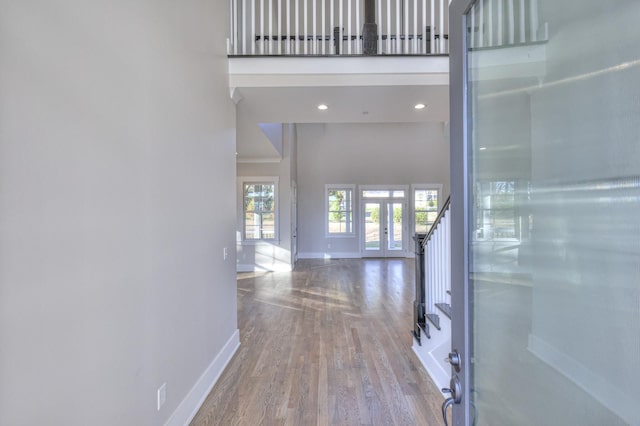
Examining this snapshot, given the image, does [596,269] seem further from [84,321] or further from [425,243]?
[425,243]

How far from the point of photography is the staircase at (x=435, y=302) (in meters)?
2.46

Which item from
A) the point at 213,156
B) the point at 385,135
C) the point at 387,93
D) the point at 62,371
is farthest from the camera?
the point at 385,135

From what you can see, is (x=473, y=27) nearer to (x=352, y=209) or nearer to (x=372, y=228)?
(x=352, y=209)

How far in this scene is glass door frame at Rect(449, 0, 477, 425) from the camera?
97 cm

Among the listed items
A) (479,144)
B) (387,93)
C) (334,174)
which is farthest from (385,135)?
(479,144)

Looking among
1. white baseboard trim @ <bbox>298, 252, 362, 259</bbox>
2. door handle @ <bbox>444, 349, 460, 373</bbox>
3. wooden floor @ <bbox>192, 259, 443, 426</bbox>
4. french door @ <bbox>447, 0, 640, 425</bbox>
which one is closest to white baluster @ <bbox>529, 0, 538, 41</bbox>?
french door @ <bbox>447, 0, 640, 425</bbox>

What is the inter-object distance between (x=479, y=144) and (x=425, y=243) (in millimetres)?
2102

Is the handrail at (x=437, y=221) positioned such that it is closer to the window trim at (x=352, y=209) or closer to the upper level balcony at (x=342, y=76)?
the upper level balcony at (x=342, y=76)

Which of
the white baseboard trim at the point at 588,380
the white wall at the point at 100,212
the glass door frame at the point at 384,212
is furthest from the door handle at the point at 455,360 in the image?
the glass door frame at the point at 384,212

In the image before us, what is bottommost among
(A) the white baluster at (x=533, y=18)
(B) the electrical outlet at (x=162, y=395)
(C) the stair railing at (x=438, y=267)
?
(B) the electrical outlet at (x=162, y=395)

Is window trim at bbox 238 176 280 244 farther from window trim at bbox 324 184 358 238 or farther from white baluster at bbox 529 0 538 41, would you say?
white baluster at bbox 529 0 538 41

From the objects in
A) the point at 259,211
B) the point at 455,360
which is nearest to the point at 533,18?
the point at 455,360

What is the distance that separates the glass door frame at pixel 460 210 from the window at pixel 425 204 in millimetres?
8838

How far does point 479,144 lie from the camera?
971 mm
